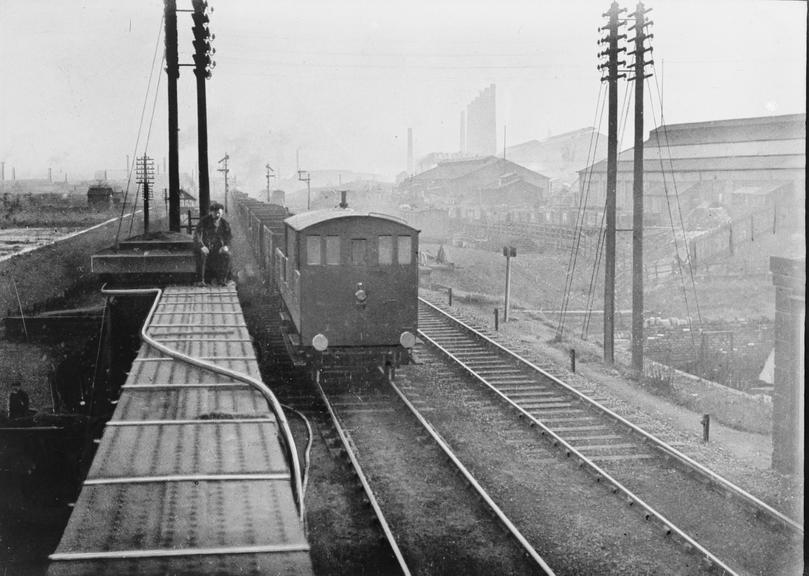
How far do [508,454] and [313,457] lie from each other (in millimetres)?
2659

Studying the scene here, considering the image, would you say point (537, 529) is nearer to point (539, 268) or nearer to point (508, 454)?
point (508, 454)

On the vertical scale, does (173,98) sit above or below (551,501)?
above

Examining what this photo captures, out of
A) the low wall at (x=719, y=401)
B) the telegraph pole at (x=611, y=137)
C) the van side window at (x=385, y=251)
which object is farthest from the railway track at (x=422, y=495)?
the telegraph pole at (x=611, y=137)

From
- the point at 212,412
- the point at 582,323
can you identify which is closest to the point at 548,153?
the point at 582,323

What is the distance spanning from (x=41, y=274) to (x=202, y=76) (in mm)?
9400

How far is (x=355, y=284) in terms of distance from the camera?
12.3 meters

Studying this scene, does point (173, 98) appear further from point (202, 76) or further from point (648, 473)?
point (648, 473)

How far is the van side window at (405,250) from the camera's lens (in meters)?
12.4

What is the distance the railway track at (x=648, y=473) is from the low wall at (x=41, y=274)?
12626 mm

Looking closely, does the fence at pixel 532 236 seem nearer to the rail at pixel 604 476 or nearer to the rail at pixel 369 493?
the rail at pixel 604 476

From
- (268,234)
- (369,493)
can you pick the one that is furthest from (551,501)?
(268,234)

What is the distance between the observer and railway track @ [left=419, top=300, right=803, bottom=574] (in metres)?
7.29

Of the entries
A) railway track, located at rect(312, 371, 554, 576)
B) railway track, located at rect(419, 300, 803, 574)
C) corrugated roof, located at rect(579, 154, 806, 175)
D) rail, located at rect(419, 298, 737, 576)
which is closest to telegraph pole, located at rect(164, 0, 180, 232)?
railway track, located at rect(312, 371, 554, 576)

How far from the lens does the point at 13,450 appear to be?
8211 mm
